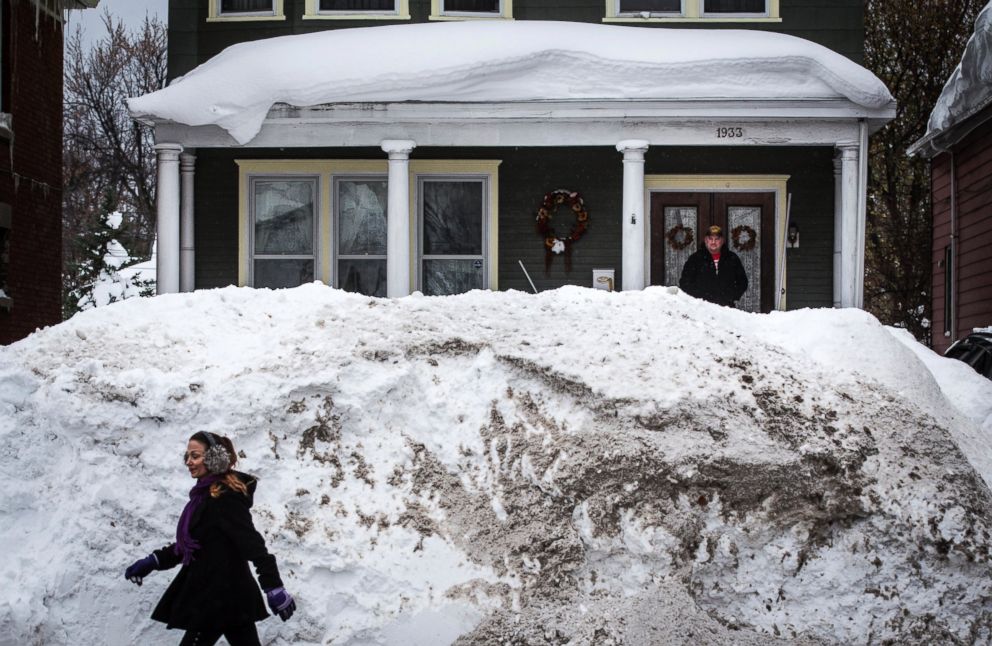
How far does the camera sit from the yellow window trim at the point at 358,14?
1480 cm

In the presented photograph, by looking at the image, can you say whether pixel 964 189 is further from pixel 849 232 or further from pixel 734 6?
pixel 849 232

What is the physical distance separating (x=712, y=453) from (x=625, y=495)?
0.57 metres

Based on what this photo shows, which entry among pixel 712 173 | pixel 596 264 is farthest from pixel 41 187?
pixel 712 173

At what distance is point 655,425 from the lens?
634cm

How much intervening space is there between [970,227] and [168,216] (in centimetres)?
1195

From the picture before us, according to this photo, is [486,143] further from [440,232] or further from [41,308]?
[41,308]

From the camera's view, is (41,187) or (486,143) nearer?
(486,143)

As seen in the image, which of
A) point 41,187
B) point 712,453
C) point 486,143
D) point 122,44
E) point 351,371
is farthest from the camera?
point 122,44

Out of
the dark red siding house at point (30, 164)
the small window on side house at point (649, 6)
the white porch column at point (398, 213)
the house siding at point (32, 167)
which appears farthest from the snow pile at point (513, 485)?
the small window on side house at point (649, 6)

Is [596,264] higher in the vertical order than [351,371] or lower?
higher

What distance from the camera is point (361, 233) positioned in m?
14.4

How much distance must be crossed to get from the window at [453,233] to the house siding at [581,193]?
273 millimetres

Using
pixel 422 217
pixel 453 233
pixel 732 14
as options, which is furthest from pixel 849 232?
pixel 422 217

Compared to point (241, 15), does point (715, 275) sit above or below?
below
